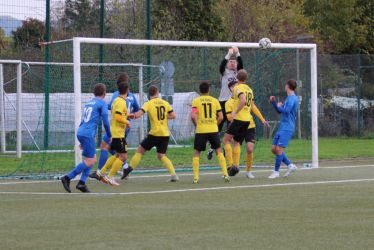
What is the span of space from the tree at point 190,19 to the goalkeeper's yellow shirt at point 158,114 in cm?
2430

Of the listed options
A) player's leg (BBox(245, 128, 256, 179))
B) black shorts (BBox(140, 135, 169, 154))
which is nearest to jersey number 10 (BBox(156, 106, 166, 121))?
black shorts (BBox(140, 135, 169, 154))

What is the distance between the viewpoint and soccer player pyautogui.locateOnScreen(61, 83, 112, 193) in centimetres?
1590

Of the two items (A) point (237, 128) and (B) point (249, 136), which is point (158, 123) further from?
(B) point (249, 136)

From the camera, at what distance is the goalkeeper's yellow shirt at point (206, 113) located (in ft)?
58.3

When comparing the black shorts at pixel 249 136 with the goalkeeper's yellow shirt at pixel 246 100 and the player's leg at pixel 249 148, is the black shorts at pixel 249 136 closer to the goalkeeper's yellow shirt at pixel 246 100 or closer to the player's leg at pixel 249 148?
the player's leg at pixel 249 148

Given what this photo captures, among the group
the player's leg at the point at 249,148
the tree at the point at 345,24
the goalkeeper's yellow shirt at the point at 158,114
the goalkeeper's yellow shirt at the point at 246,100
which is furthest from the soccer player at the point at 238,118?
the tree at the point at 345,24

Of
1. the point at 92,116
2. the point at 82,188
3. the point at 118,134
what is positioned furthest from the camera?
the point at 118,134

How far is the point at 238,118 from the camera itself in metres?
18.6

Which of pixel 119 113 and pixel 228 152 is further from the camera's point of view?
pixel 228 152

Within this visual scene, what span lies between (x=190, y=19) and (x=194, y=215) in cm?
3127

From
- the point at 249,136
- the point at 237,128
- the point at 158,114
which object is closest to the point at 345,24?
the point at 249,136

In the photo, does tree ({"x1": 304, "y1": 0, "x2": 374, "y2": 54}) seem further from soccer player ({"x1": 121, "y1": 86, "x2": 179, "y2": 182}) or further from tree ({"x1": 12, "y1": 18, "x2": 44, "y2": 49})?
soccer player ({"x1": 121, "y1": 86, "x2": 179, "y2": 182})

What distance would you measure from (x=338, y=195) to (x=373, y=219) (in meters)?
3.04

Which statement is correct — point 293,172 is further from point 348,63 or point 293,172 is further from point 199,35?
point 199,35
